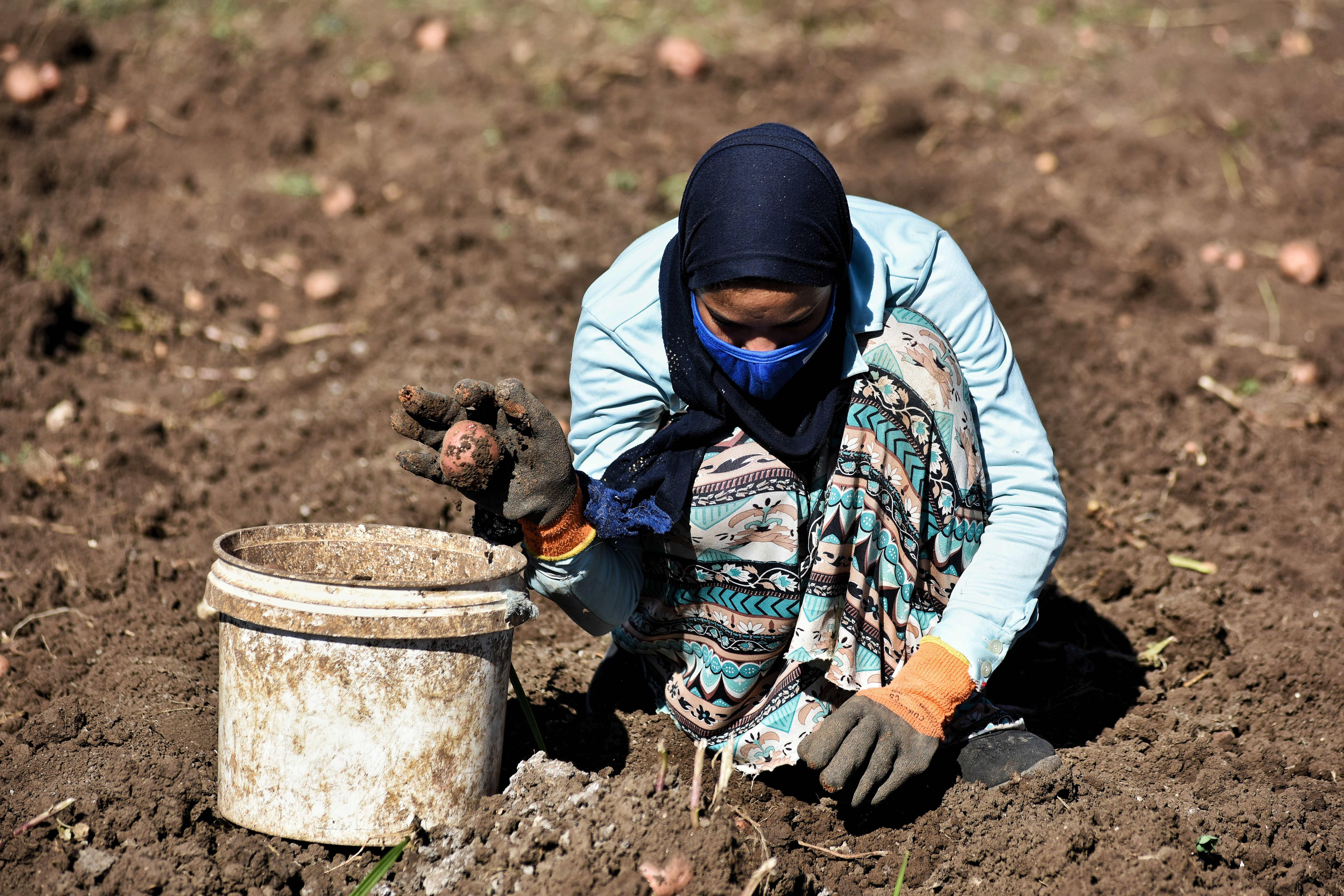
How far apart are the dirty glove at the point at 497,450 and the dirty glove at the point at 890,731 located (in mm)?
574

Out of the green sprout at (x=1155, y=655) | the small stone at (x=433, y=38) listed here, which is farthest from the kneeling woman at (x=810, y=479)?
the small stone at (x=433, y=38)

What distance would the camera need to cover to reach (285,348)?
382 cm

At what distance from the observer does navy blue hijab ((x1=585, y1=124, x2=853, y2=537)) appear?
1.75 m

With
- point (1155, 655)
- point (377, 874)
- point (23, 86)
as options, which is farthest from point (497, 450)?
point (23, 86)

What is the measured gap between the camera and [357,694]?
165cm

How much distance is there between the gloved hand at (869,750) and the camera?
1.79 m

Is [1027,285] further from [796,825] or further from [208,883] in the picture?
[208,883]

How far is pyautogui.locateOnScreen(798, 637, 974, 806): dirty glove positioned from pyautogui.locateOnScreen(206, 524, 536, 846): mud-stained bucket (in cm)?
55

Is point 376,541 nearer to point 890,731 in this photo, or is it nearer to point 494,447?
point 494,447

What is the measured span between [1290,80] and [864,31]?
194 centimetres

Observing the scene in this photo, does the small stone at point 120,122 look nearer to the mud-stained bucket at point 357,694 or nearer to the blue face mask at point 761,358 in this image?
the mud-stained bucket at point 357,694

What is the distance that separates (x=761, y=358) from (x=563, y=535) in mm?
435

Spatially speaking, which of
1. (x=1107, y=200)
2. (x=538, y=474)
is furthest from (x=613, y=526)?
(x=1107, y=200)

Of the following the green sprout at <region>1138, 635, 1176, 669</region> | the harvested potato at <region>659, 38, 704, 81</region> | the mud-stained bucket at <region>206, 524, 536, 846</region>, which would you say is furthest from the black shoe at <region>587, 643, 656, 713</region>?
the harvested potato at <region>659, 38, 704, 81</region>
